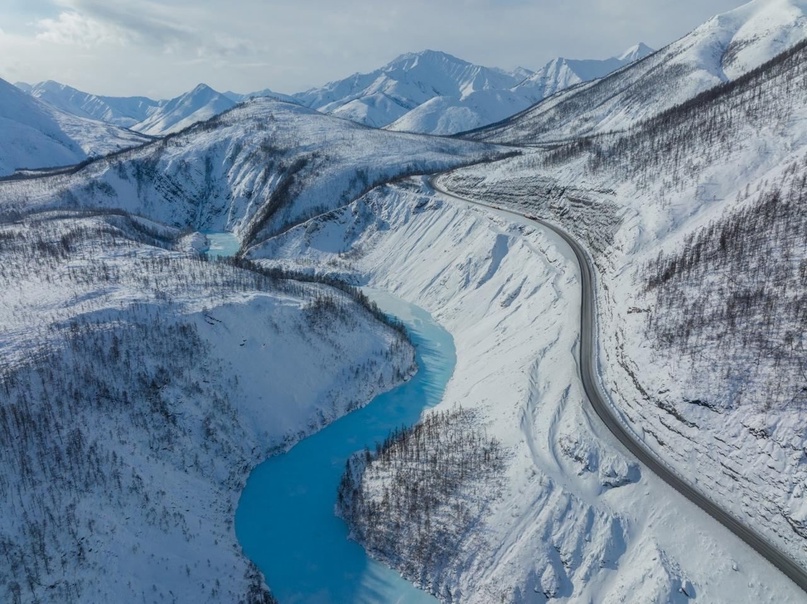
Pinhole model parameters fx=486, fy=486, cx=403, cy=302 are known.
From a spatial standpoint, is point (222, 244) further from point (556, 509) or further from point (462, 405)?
point (556, 509)

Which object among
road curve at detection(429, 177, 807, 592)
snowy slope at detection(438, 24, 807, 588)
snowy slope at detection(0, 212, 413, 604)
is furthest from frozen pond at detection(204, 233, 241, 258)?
road curve at detection(429, 177, 807, 592)

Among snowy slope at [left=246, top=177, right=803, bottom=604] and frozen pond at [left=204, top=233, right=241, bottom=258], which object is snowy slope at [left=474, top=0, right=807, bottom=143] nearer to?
frozen pond at [left=204, top=233, right=241, bottom=258]

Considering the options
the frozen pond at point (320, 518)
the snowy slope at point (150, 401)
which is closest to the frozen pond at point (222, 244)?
the snowy slope at point (150, 401)

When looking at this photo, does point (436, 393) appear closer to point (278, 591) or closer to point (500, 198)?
point (278, 591)

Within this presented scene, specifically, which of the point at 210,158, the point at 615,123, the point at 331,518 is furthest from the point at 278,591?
the point at 615,123

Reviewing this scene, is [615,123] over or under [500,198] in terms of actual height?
over

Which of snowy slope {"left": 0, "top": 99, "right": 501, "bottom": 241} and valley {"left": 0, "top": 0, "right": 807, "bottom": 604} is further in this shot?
snowy slope {"left": 0, "top": 99, "right": 501, "bottom": 241}

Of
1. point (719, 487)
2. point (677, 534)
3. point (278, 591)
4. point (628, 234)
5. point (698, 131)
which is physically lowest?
point (278, 591)
